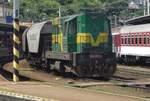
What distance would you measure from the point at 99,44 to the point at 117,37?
61.6ft

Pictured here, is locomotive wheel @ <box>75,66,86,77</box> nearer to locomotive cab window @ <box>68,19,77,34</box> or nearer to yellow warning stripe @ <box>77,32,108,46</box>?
yellow warning stripe @ <box>77,32,108,46</box>

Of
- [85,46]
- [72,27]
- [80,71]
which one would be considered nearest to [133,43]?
[72,27]

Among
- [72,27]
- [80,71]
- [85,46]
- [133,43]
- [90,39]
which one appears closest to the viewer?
[80,71]

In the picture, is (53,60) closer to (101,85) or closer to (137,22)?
(101,85)

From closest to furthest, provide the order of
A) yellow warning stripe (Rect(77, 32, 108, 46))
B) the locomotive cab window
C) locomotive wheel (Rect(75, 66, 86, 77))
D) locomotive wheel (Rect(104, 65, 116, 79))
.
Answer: locomotive wheel (Rect(75, 66, 86, 77)) < locomotive wheel (Rect(104, 65, 116, 79)) < yellow warning stripe (Rect(77, 32, 108, 46)) < the locomotive cab window

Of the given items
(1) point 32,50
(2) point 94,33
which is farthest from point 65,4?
(2) point 94,33

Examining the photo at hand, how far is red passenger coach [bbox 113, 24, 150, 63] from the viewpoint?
35853 mm

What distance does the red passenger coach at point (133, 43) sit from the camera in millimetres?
35853

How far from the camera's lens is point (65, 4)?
5113 inches

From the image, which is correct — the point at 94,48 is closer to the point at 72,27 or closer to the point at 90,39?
the point at 90,39

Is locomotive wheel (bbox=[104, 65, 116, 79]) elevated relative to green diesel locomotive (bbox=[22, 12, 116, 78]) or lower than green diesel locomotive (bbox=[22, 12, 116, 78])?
lower

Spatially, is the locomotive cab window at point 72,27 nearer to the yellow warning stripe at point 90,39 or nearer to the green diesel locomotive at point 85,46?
the green diesel locomotive at point 85,46

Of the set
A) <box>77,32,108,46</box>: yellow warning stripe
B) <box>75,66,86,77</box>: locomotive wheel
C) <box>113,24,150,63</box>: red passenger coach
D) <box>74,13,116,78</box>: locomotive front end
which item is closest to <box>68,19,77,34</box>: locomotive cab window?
<box>74,13,116,78</box>: locomotive front end

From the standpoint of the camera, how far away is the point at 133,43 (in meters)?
38.1
